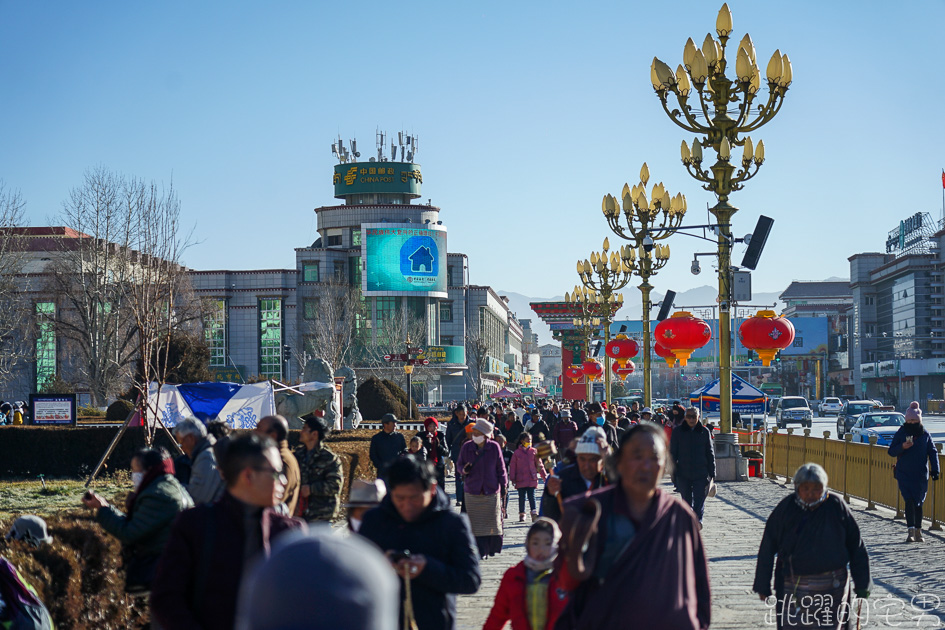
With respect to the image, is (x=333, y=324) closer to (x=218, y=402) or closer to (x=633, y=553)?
(x=218, y=402)

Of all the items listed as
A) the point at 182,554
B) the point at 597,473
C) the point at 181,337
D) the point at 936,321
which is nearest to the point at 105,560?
the point at 597,473

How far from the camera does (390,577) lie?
1553mm

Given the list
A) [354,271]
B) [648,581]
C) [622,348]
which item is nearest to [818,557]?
[648,581]

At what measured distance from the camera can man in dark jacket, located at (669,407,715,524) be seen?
42.7 feet

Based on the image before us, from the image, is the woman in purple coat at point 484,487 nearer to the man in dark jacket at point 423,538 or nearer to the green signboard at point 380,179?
the man in dark jacket at point 423,538

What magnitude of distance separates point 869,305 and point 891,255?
762 centimetres

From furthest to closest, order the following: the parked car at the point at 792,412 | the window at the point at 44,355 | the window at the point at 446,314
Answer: the window at the point at 446,314 → the window at the point at 44,355 → the parked car at the point at 792,412

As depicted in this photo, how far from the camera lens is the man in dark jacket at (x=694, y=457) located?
1302 cm

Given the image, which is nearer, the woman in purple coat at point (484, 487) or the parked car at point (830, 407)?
the woman in purple coat at point (484, 487)

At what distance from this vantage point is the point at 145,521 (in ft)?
18.1

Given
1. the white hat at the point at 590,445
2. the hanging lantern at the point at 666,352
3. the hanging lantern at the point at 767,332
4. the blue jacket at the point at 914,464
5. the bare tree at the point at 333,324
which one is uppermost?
the bare tree at the point at 333,324

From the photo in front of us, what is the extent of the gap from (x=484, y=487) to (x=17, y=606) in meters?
7.25

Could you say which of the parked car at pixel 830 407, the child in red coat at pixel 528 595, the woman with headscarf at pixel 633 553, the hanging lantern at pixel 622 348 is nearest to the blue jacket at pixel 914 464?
the child in red coat at pixel 528 595

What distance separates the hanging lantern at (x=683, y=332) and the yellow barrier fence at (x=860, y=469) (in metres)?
2.92
